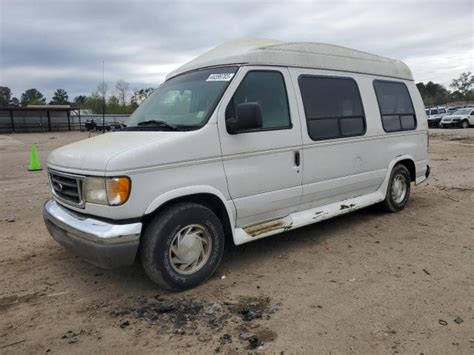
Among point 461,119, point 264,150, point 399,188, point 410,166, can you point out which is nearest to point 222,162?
point 264,150

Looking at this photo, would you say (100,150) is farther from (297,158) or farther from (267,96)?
(297,158)

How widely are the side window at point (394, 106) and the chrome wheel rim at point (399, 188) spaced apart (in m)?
0.80

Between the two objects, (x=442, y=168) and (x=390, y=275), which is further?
(x=442, y=168)

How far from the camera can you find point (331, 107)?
210 inches

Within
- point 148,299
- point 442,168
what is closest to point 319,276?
point 148,299

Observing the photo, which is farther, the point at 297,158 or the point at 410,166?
the point at 410,166

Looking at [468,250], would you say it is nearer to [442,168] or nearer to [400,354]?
[400,354]

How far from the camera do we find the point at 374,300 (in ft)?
12.1

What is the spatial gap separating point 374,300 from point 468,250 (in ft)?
6.33

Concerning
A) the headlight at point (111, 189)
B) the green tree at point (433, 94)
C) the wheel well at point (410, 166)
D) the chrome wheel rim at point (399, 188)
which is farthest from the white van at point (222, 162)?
the green tree at point (433, 94)

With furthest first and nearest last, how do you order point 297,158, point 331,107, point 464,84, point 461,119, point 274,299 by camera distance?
point 464,84 → point 461,119 → point 331,107 → point 297,158 → point 274,299

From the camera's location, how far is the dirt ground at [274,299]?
10.2ft

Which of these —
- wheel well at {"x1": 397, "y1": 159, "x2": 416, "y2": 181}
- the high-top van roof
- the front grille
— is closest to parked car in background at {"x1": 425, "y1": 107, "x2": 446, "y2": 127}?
wheel well at {"x1": 397, "y1": 159, "x2": 416, "y2": 181}

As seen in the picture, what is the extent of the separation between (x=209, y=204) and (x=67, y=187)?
4.59 feet
